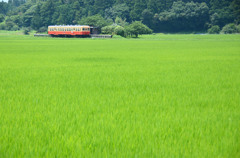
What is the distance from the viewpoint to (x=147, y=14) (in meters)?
105

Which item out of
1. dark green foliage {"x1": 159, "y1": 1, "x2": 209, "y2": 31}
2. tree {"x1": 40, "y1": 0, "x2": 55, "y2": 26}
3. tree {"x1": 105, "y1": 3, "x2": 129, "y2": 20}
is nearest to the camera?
dark green foliage {"x1": 159, "y1": 1, "x2": 209, "y2": 31}

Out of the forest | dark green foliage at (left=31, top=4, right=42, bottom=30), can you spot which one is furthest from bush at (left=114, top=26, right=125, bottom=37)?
dark green foliage at (left=31, top=4, right=42, bottom=30)

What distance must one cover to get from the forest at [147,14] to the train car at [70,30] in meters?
27.6

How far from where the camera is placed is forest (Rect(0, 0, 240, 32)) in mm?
98312

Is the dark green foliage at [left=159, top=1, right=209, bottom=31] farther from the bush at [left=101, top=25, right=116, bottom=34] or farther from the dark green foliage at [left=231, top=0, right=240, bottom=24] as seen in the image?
the bush at [left=101, top=25, right=116, bottom=34]

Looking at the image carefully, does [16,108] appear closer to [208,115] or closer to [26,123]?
[26,123]

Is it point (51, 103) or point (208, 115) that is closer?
point (208, 115)

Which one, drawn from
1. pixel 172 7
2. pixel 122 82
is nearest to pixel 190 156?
pixel 122 82

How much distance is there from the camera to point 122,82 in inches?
358

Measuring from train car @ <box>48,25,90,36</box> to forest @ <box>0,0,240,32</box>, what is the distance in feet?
90.6

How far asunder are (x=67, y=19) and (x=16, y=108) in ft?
360

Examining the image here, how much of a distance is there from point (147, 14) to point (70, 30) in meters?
46.2

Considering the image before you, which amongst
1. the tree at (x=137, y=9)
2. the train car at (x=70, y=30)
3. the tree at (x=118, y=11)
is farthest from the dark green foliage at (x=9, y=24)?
the tree at (x=137, y=9)

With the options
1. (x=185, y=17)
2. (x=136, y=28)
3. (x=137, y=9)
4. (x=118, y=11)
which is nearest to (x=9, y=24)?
(x=118, y=11)
